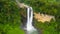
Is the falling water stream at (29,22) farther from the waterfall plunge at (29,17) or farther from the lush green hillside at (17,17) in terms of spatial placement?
the lush green hillside at (17,17)

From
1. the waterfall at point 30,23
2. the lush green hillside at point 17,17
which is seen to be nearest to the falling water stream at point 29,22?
the waterfall at point 30,23

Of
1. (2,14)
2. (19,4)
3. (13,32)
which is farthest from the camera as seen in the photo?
(19,4)

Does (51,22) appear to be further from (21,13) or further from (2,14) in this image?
(2,14)

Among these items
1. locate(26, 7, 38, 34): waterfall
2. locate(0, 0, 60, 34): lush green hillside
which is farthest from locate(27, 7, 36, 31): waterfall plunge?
locate(0, 0, 60, 34): lush green hillside

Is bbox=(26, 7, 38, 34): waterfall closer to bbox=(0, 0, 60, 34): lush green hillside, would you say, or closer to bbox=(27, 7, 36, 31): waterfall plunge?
bbox=(27, 7, 36, 31): waterfall plunge

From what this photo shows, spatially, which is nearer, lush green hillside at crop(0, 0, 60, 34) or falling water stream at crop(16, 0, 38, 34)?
lush green hillside at crop(0, 0, 60, 34)

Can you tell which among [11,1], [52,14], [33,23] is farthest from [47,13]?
[11,1]

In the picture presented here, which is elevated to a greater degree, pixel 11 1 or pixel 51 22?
pixel 11 1

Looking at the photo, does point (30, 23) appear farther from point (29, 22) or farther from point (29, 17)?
point (29, 17)
